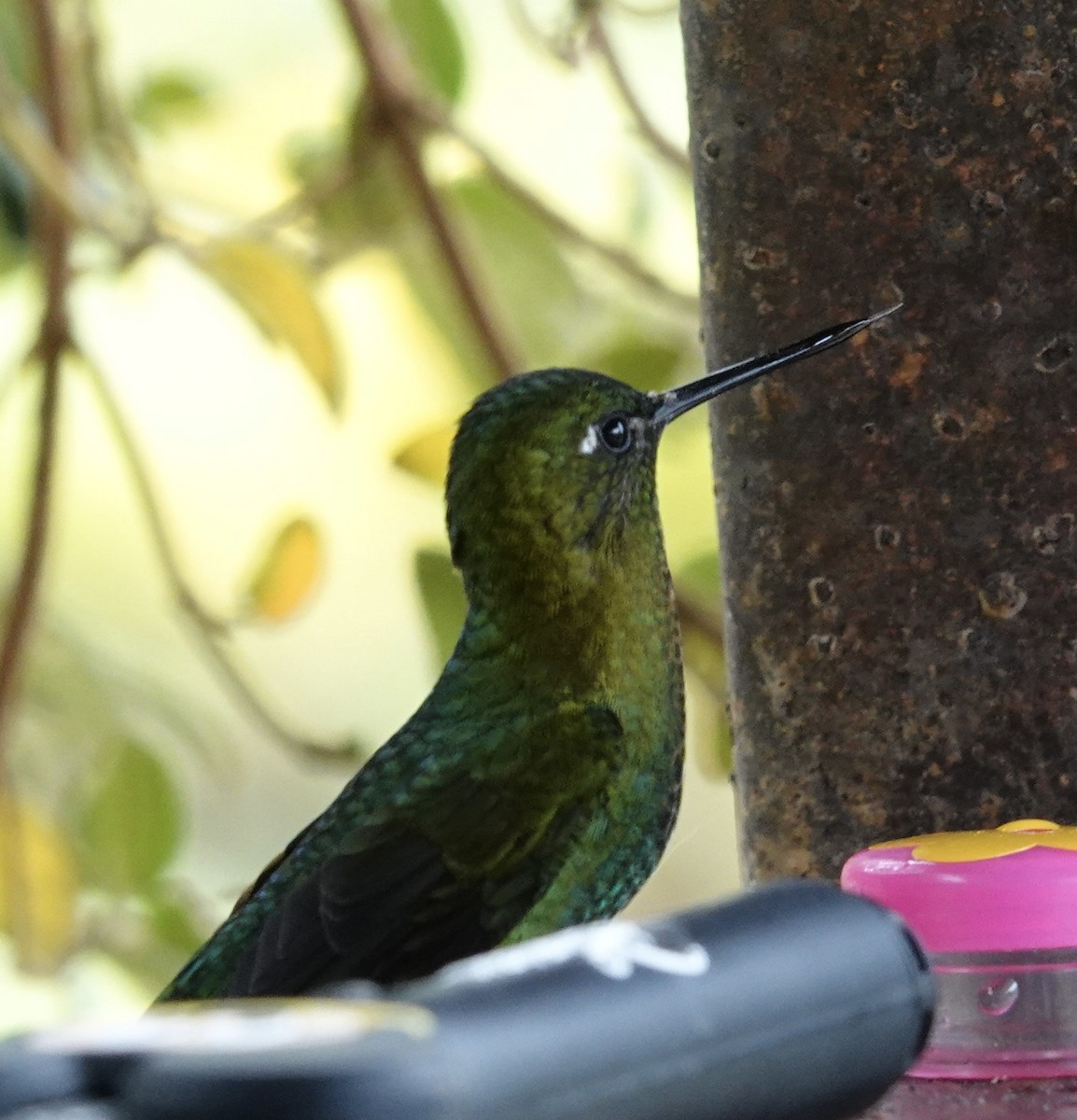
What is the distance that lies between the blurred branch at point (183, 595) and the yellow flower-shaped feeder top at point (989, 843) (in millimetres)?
499

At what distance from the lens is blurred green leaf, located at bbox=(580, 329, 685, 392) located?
95 cm

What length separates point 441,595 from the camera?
814 mm

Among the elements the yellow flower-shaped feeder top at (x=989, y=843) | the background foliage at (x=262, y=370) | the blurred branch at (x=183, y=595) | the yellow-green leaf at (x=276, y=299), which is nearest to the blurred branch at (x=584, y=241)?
the background foliage at (x=262, y=370)

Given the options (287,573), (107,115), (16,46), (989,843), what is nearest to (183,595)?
(287,573)

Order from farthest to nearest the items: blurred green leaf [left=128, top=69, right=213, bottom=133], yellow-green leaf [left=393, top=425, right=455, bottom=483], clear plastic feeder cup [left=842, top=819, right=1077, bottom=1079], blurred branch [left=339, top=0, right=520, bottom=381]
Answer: blurred green leaf [left=128, top=69, right=213, bottom=133]
blurred branch [left=339, top=0, right=520, bottom=381]
yellow-green leaf [left=393, top=425, right=455, bottom=483]
clear plastic feeder cup [left=842, top=819, right=1077, bottom=1079]

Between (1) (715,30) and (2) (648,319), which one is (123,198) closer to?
(2) (648,319)

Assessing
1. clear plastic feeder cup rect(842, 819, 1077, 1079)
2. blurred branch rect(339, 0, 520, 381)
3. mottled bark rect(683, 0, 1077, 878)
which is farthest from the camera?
blurred branch rect(339, 0, 520, 381)

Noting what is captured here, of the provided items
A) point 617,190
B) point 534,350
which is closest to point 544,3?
point 617,190

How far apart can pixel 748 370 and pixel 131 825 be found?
611 millimetres

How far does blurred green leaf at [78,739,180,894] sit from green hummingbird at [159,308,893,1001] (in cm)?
45

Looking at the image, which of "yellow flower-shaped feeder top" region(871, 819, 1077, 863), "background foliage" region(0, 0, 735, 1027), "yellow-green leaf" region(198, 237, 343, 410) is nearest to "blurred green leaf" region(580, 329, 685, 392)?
"background foliage" region(0, 0, 735, 1027)

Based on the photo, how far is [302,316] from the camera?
0.88m

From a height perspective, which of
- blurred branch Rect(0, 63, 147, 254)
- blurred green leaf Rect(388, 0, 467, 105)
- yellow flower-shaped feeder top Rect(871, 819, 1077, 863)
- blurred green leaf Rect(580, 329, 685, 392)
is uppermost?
blurred green leaf Rect(388, 0, 467, 105)

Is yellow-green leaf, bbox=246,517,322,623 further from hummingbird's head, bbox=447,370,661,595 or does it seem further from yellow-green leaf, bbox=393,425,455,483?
hummingbird's head, bbox=447,370,661,595
